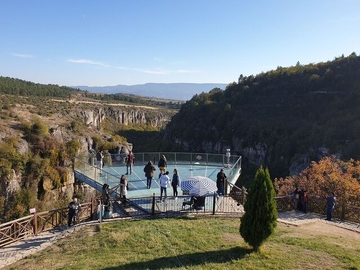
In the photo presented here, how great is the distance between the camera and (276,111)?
89.2 m

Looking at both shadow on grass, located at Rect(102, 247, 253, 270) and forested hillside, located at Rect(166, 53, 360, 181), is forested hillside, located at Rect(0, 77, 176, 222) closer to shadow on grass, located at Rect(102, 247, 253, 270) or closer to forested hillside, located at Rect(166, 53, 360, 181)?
shadow on grass, located at Rect(102, 247, 253, 270)

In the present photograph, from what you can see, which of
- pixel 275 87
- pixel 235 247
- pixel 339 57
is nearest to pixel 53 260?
pixel 235 247

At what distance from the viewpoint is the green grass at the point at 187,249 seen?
Answer: 428 inches

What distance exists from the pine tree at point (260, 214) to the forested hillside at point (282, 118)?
4691 cm

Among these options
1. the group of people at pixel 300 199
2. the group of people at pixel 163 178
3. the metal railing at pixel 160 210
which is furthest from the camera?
the group of people at pixel 300 199

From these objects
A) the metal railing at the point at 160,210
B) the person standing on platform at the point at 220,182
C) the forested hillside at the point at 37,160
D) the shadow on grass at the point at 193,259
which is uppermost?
the person standing on platform at the point at 220,182

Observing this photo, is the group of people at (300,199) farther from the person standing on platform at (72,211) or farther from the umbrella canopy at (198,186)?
the person standing on platform at (72,211)

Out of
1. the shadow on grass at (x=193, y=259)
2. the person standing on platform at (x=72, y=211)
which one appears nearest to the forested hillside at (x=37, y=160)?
the person standing on platform at (x=72, y=211)

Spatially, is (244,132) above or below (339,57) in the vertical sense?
below

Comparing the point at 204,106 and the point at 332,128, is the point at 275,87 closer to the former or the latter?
the point at 204,106

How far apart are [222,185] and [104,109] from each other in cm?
11243

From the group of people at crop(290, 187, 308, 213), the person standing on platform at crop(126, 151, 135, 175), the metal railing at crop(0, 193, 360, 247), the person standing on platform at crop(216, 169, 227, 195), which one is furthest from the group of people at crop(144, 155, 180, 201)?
the group of people at crop(290, 187, 308, 213)

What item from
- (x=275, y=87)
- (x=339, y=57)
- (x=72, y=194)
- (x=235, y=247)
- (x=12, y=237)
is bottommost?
(x=72, y=194)

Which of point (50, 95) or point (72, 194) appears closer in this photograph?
point (72, 194)
